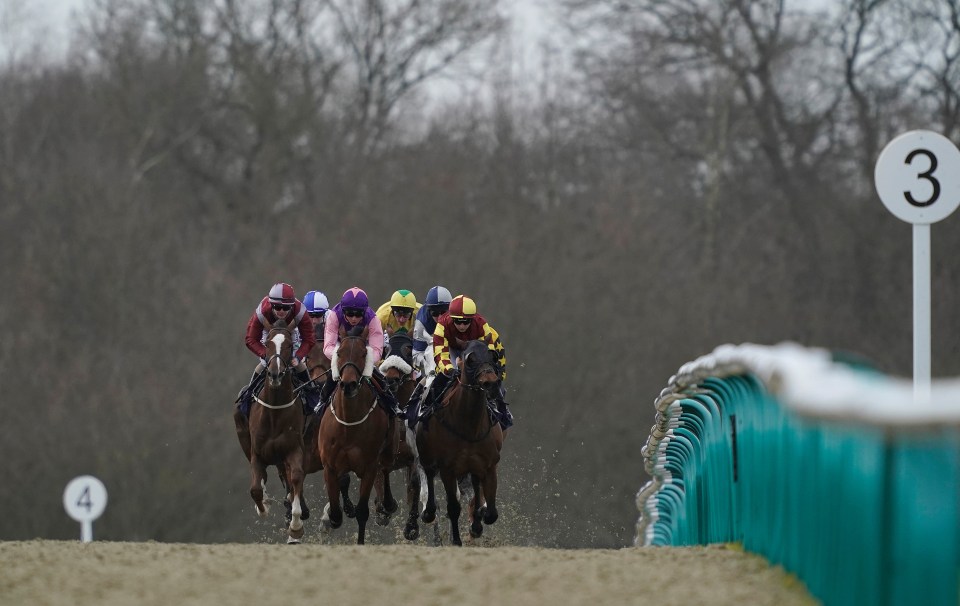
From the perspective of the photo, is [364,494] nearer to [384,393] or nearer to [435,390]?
[384,393]

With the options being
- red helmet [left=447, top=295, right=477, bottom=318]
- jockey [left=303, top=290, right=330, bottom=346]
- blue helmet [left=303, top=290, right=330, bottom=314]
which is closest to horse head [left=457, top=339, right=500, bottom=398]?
red helmet [left=447, top=295, right=477, bottom=318]

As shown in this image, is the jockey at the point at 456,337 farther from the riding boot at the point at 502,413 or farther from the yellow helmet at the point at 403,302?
the yellow helmet at the point at 403,302

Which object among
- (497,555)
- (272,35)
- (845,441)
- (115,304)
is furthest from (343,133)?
(845,441)

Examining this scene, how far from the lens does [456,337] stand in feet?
47.3

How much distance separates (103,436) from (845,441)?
35.5 metres

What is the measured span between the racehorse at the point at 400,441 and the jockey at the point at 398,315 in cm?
9

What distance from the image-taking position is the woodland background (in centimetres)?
3944

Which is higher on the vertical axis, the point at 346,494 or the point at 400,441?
the point at 400,441

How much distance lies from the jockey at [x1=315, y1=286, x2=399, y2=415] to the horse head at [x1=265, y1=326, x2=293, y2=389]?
28 centimetres

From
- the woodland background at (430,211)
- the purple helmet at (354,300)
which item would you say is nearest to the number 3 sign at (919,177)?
the purple helmet at (354,300)

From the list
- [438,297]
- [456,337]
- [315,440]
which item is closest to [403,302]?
[438,297]

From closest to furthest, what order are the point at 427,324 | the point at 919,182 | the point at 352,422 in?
the point at 919,182 < the point at 352,422 < the point at 427,324

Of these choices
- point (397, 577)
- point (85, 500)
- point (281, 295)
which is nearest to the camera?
point (397, 577)

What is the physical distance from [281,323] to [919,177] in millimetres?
5674
